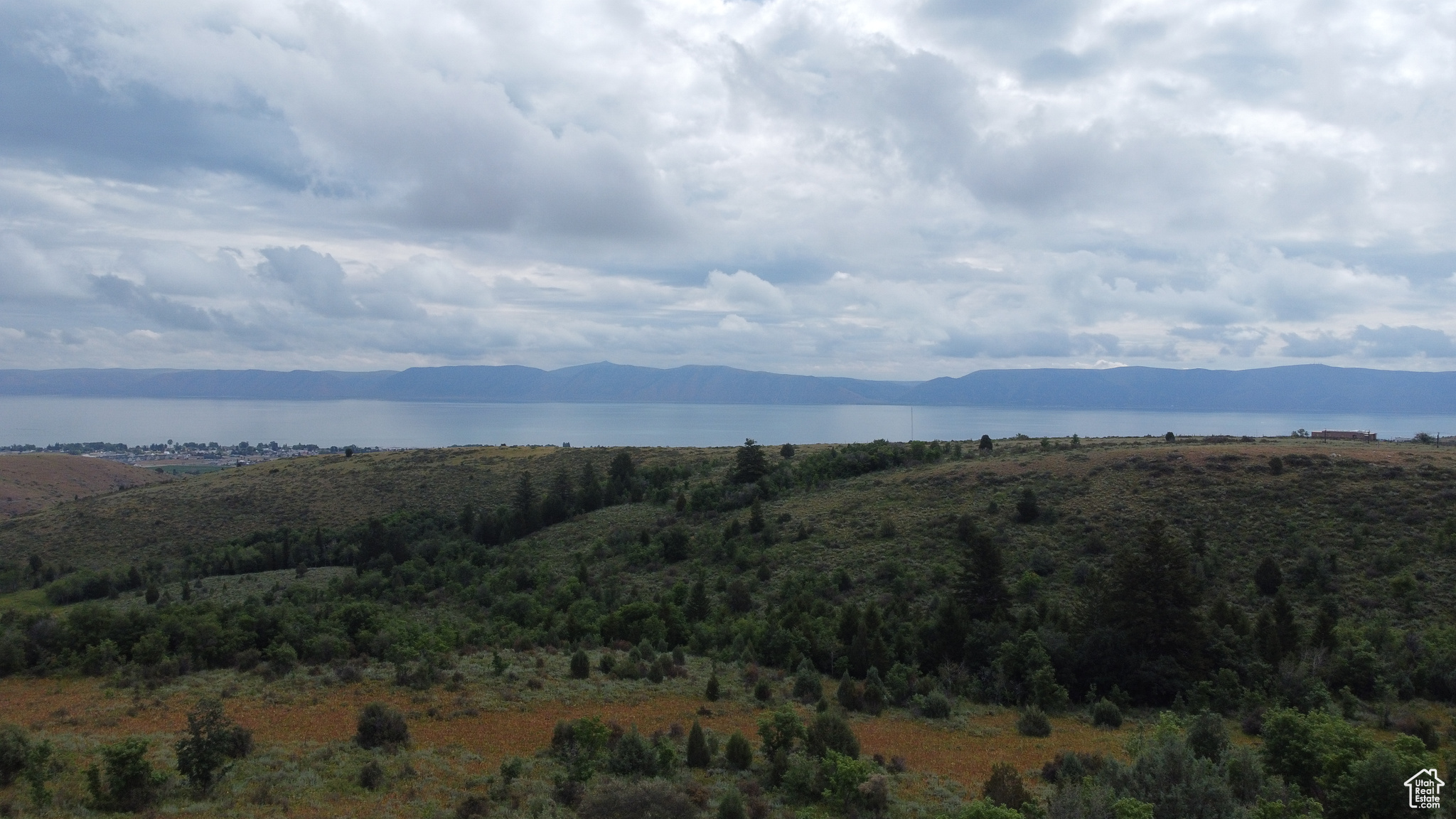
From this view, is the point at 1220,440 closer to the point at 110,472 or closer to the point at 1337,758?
the point at 1337,758

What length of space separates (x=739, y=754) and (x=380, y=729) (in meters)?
7.15

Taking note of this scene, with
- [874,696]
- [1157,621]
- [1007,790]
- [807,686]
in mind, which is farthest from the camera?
[1157,621]

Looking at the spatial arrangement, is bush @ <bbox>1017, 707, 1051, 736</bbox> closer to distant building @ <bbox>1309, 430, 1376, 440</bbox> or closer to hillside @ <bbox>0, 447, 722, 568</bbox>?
distant building @ <bbox>1309, 430, 1376, 440</bbox>

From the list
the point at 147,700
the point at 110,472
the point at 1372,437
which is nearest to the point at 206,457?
the point at 110,472

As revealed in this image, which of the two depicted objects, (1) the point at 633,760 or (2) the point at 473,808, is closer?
(2) the point at 473,808

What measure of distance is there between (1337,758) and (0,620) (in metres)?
34.1

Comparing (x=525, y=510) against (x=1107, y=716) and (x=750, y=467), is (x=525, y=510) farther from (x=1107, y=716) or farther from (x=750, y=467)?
(x=1107, y=716)

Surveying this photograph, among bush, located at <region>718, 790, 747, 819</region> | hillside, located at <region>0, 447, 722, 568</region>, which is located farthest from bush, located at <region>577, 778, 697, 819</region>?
hillside, located at <region>0, 447, 722, 568</region>

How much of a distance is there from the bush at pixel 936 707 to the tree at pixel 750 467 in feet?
107

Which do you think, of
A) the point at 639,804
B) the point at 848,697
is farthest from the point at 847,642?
the point at 639,804

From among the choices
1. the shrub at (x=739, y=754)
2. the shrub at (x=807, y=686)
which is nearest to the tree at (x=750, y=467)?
the shrub at (x=807, y=686)

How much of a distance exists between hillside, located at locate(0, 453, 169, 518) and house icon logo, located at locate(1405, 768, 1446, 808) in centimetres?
9896

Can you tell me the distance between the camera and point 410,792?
40.3 feet

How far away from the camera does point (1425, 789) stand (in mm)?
10078
